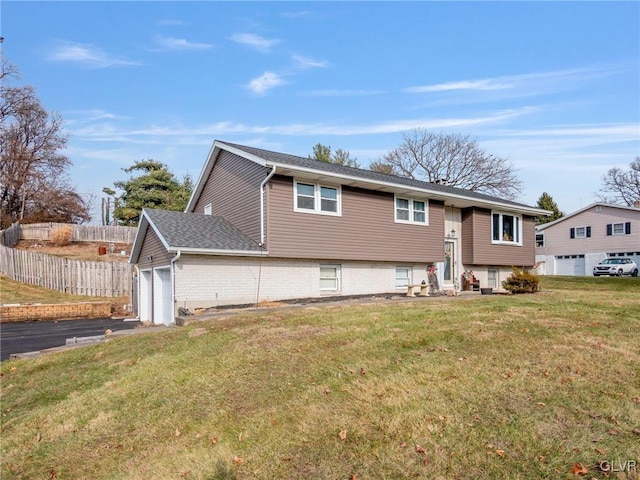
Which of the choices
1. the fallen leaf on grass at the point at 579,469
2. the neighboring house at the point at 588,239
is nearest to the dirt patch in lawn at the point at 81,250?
the fallen leaf on grass at the point at 579,469

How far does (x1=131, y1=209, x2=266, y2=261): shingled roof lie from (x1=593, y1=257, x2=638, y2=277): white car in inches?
1267

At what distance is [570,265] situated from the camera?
132ft

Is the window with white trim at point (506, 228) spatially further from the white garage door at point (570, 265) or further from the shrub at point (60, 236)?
the shrub at point (60, 236)

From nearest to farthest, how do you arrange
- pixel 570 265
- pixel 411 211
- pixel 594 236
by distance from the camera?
pixel 411 211, pixel 594 236, pixel 570 265

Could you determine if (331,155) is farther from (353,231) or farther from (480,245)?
(353,231)

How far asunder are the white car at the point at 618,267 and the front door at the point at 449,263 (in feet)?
69.0

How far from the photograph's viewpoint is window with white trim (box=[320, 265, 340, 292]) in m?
16.2

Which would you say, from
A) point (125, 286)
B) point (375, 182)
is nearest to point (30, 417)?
point (375, 182)

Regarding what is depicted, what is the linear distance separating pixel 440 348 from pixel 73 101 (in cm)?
2211

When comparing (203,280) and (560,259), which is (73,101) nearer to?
(203,280)

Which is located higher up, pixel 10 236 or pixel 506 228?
pixel 10 236

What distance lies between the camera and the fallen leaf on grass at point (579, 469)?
3.19 meters

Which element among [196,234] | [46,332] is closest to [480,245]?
[196,234]

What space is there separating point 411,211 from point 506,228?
7.10m
